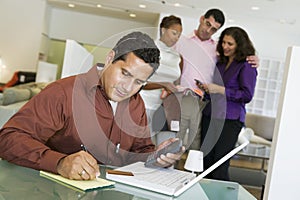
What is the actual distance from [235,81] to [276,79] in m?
5.80

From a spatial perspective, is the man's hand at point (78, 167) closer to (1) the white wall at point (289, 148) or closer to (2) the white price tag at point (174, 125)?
(2) the white price tag at point (174, 125)

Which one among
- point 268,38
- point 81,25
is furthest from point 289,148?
point 81,25

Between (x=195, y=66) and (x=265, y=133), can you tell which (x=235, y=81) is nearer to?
(x=195, y=66)

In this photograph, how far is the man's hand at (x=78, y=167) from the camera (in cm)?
87

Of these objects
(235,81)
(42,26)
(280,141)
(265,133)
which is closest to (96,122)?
(280,141)

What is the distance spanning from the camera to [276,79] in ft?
24.3

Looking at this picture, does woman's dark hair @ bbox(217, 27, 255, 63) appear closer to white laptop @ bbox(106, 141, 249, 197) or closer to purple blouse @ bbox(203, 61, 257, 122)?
purple blouse @ bbox(203, 61, 257, 122)

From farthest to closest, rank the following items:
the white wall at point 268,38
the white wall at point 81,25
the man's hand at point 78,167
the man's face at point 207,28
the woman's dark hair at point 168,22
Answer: the white wall at point 81,25
the white wall at point 268,38
the man's face at point 207,28
the woman's dark hair at point 168,22
the man's hand at point 78,167

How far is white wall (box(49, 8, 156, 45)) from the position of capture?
7957 millimetres

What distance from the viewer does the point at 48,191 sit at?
0.78 metres

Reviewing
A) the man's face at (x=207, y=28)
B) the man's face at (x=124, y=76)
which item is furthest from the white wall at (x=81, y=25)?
the man's face at (x=124, y=76)

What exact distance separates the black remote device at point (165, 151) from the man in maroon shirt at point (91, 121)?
0.05 feet

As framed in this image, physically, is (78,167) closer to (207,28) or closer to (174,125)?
(174,125)

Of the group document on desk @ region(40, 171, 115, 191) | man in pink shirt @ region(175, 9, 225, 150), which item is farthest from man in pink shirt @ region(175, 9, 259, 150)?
document on desk @ region(40, 171, 115, 191)
